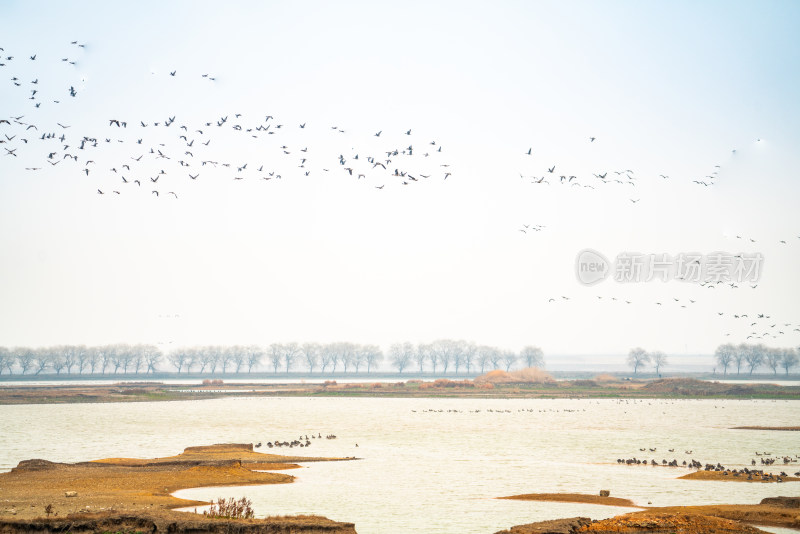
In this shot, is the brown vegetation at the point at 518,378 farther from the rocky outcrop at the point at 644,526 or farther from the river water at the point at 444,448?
the rocky outcrop at the point at 644,526

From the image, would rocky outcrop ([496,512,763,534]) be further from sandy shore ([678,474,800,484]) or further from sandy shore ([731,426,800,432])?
sandy shore ([731,426,800,432])

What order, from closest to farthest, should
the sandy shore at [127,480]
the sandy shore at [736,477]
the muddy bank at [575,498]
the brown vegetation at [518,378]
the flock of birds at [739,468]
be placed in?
1. the sandy shore at [127,480]
2. the muddy bank at [575,498]
3. the sandy shore at [736,477]
4. the flock of birds at [739,468]
5. the brown vegetation at [518,378]

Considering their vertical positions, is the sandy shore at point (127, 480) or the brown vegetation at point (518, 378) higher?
the sandy shore at point (127, 480)

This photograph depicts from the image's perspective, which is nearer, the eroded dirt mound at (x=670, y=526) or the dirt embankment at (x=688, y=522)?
the eroded dirt mound at (x=670, y=526)

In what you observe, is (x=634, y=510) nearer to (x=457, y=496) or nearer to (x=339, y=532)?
(x=457, y=496)

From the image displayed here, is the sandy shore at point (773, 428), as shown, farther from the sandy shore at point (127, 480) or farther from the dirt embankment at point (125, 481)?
the sandy shore at point (127, 480)

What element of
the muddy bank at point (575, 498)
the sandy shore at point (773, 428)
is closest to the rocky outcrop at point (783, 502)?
the muddy bank at point (575, 498)

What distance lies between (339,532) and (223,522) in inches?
153

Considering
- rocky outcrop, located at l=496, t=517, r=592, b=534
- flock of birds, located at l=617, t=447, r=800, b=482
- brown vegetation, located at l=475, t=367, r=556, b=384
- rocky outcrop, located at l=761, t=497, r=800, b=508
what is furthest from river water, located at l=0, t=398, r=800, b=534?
brown vegetation, located at l=475, t=367, r=556, b=384

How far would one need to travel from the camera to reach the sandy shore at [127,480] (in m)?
28.9

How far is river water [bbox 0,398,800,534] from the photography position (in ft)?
106

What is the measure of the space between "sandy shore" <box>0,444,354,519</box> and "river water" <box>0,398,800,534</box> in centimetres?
220

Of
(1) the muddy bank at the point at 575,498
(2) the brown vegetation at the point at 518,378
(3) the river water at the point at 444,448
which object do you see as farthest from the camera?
(2) the brown vegetation at the point at 518,378

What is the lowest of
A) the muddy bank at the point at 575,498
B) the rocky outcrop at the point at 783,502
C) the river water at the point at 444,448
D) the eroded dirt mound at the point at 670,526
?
the river water at the point at 444,448
